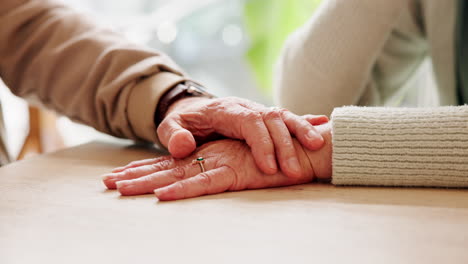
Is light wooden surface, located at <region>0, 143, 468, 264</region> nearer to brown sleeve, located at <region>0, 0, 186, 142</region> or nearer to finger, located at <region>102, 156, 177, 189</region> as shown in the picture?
finger, located at <region>102, 156, 177, 189</region>

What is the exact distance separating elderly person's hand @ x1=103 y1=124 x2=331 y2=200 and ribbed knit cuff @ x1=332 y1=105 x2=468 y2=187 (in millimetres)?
39

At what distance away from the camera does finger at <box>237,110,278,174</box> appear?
0.64 m

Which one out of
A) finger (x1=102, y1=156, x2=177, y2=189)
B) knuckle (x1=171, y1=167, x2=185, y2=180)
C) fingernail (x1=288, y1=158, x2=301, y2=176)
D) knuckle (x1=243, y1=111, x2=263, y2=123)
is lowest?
finger (x1=102, y1=156, x2=177, y2=189)

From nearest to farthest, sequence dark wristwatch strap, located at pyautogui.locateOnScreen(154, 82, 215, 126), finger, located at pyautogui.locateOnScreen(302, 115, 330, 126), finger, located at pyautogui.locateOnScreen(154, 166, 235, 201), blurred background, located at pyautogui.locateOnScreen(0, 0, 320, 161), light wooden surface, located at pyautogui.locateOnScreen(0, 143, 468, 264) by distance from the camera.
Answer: light wooden surface, located at pyautogui.locateOnScreen(0, 143, 468, 264)
finger, located at pyautogui.locateOnScreen(154, 166, 235, 201)
finger, located at pyautogui.locateOnScreen(302, 115, 330, 126)
dark wristwatch strap, located at pyautogui.locateOnScreen(154, 82, 215, 126)
blurred background, located at pyautogui.locateOnScreen(0, 0, 320, 161)

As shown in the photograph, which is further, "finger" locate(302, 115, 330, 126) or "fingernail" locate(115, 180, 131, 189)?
"finger" locate(302, 115, 330, 126)

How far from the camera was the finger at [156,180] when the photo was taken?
628 mm

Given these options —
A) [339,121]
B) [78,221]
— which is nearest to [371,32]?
[339,121]

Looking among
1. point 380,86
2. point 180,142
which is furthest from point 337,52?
point 180,142

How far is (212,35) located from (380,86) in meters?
0.93

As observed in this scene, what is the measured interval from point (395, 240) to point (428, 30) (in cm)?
58

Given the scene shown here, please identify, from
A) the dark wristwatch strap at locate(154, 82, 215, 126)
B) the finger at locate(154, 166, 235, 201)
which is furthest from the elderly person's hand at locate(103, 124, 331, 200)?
the dark wristwatch strap at locate(154, 82, 215, 126)

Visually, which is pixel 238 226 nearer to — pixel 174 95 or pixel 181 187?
pixel 181 187

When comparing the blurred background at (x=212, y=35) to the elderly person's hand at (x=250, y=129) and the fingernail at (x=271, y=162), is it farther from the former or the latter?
the fingernail at (x=271, y=162)

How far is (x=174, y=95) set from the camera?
0.88m
